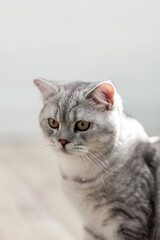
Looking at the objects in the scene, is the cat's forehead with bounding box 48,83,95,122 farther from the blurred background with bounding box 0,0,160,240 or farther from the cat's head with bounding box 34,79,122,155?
the blurred background with bounding box 0,0,160,240

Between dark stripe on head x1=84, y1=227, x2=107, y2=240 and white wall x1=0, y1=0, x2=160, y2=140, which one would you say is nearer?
dark stripe on head x1=84, y1=227, x2=107, y2=240

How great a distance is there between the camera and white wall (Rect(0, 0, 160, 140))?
3.35 meters

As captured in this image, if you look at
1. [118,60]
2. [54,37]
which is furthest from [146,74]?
[54,37]

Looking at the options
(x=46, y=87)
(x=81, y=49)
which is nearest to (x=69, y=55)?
(x=81, y=49)

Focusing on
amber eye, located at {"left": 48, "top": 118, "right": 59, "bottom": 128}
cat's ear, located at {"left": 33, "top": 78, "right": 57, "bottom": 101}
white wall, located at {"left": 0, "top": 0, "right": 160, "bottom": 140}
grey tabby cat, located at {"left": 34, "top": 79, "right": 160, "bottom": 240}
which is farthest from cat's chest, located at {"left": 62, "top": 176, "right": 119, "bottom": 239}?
white wall, located at {"left": 0, "top": 0, "right": 160, "bottom": 140}

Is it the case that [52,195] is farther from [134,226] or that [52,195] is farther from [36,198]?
[134,226]

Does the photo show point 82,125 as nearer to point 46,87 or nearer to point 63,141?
point 63,141

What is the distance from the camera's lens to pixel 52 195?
2652 millimetres

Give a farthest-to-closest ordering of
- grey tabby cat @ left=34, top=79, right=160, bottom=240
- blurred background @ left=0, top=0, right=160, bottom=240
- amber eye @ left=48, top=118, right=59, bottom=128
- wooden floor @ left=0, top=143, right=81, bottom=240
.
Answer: blurred background @ left=0, top=0, right=160, bottom=240 < wooden floor @ left=0, top=143, right=81, bottom=240 < amber eye @ left=48, top=118, right=59, bottom=128 < grey tabby cat @ left=34, top=79, right=160, bottom=240

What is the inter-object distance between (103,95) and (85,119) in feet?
0.42

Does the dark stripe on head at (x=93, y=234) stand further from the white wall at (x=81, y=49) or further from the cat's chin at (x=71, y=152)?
the white wall at (x=81, y=49)

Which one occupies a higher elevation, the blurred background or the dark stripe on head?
the blurred background

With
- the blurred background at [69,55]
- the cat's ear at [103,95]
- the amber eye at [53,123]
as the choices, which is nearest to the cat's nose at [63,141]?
the amber eye at [53,123]

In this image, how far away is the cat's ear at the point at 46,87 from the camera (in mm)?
1791
